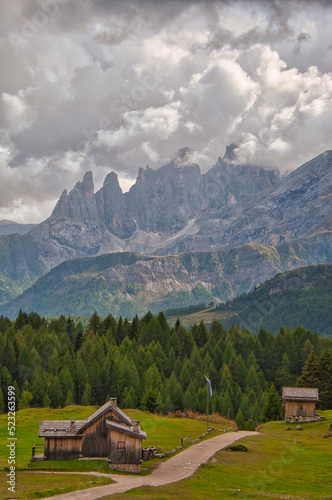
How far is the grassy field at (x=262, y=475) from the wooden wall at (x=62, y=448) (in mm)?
16421

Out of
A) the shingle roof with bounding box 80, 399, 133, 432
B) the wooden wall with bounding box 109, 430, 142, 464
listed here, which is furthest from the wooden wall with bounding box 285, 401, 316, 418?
the wooden wall with bounding box 109, 430, 142, 464

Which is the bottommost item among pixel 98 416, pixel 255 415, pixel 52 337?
pixel 255 415

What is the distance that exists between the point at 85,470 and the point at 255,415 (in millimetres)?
81134

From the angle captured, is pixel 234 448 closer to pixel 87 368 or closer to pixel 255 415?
pixel 255 415

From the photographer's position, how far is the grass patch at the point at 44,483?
47281 mm

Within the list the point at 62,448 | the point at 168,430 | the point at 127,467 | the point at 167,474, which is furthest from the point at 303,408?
the point at 62,448

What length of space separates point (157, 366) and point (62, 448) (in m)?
95.7

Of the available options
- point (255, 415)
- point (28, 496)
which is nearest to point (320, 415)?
point (255, 415)

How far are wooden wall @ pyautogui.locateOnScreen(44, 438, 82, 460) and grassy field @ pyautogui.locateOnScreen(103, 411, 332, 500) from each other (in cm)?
1642

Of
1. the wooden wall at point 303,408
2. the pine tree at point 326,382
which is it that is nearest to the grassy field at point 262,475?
the wooden wall at point 303,408

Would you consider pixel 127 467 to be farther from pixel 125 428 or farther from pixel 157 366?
pixel 157 366

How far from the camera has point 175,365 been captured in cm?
16150

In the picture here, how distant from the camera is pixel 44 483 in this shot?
171 ft

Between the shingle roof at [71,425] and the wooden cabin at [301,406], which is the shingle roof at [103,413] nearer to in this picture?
the shingle roof at [71,425]
